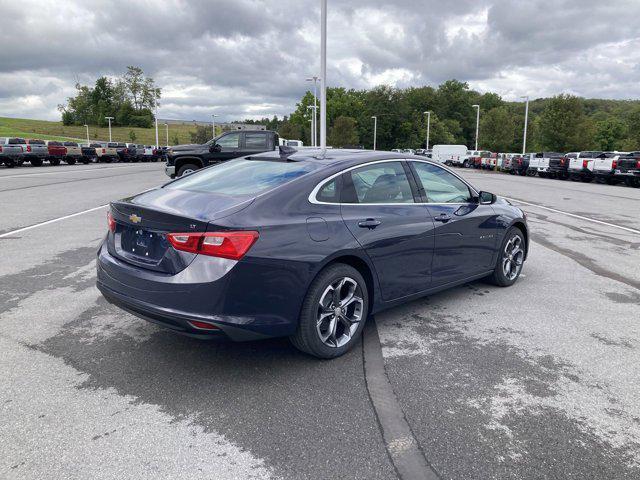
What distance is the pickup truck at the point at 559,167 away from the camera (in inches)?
1232

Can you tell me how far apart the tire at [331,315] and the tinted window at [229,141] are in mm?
14946

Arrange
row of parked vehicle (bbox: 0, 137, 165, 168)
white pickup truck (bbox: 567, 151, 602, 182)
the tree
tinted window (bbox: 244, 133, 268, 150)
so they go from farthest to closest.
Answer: the tree
row of parked vehicle (bbox: 0, 137, 165, 168)
white pickup truck (bbox: 567, 151, 602, 182)
tinted window (bbox: 244, 133, 268, 150)

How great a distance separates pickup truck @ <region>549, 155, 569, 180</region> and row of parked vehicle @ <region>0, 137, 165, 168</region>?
104ft

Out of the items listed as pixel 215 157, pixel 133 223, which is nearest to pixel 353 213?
pixel 133 223

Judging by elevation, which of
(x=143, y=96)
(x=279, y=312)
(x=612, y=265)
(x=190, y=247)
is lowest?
(x=612, y=265)

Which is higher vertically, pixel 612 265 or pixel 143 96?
pixel 143 96

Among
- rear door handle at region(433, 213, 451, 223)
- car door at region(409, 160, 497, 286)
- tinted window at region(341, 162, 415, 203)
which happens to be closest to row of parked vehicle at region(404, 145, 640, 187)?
car door at region(409, 160, 497, 286)

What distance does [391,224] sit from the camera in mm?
4340

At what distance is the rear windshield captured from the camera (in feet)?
13.2

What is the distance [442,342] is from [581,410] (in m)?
1.26

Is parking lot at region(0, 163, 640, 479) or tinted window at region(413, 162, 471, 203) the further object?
tinted window at region(413, 162, 471, 203)

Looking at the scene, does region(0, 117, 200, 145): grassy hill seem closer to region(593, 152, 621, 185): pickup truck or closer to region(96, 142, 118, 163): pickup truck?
region(96, 142, 118, 163): pickup truck

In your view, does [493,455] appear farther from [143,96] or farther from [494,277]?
[143,96]

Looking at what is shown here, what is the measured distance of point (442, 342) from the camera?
436 cm
